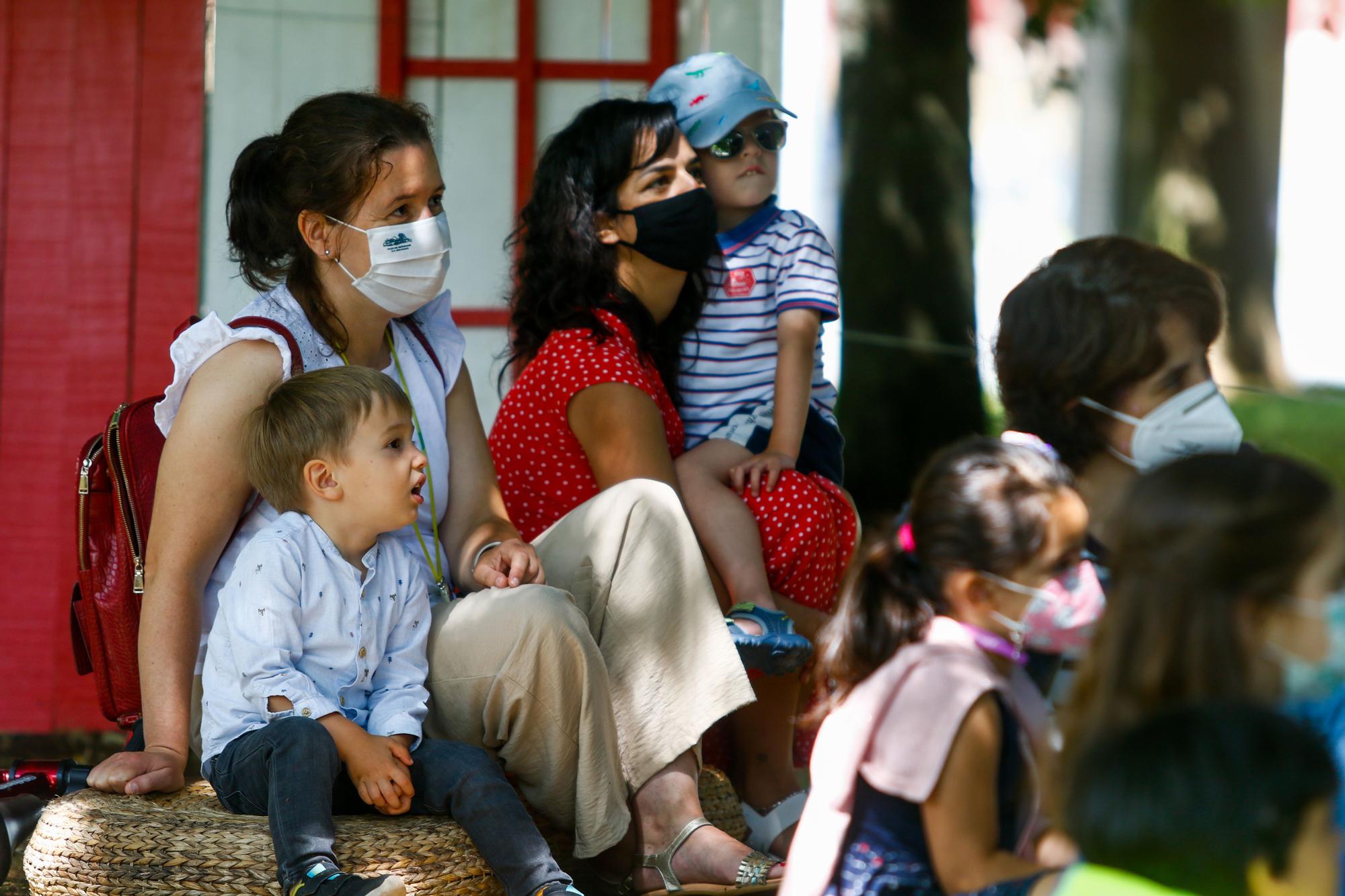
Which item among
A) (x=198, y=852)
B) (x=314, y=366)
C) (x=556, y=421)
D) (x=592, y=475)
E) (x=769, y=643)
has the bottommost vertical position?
(x=198, y=852)

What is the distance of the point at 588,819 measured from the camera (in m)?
2.42

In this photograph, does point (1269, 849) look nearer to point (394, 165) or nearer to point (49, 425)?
point (394, 165)

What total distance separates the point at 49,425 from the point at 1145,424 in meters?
2.97

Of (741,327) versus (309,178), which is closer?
(309,178)

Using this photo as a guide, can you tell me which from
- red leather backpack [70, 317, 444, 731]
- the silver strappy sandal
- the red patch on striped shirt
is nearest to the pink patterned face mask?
the silver strappy sandal

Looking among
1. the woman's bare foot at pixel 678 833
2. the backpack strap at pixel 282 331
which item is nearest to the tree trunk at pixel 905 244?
the woman's bare foot at pixel 678 833

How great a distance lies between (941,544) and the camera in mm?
1939

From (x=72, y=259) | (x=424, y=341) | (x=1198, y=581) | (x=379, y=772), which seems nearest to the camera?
(x=1198, y=581)

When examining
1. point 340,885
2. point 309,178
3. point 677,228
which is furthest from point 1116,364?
point 309,178

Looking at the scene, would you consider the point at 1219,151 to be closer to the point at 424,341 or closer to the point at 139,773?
the point at 424,341

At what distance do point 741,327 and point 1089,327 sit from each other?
1.26 m

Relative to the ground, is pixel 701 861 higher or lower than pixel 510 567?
lower

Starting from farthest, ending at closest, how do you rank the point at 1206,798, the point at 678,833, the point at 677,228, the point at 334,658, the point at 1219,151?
1. the point at 1219,151
2. the point at 677,228
3. the point at 678,833
4. the point at 334,658
5. the point at 1206,798

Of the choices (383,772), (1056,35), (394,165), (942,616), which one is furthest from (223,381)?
(1056,35)
